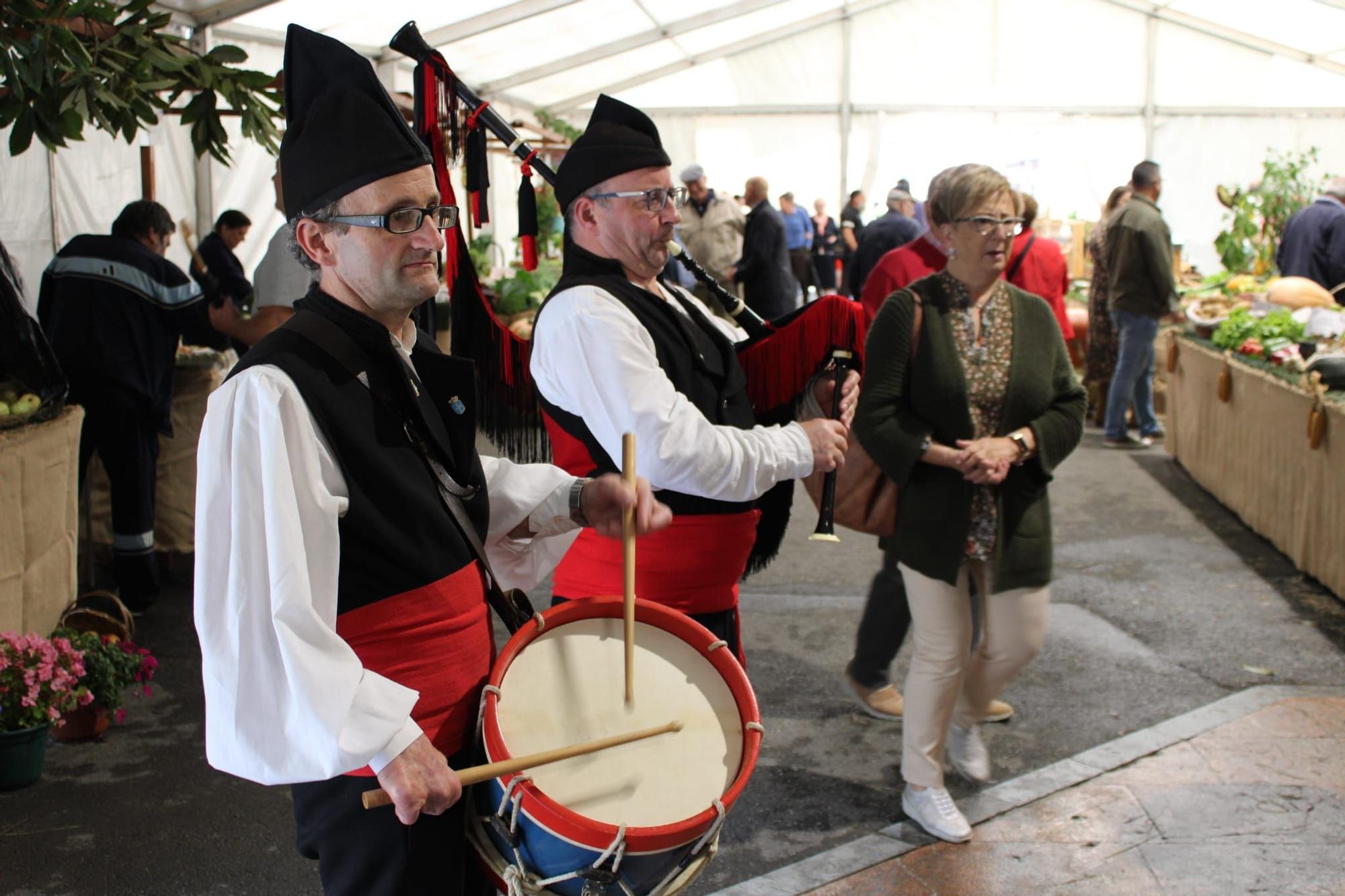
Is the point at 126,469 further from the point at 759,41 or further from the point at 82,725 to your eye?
the point at 759,41

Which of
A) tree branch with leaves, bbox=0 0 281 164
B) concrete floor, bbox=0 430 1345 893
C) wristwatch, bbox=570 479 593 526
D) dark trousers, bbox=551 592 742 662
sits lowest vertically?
concrete floor, bbox=0 430 1345 893

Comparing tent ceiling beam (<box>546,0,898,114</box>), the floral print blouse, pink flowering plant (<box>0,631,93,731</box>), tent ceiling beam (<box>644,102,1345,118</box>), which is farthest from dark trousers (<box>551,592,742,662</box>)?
tent ceiling beam (<box>644,102,1345,118</box>)

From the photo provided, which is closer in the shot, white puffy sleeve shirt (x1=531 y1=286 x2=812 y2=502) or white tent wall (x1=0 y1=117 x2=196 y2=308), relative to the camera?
white puffy sleeve shirt (x1=531 y1=286 x2=812 y2=502)

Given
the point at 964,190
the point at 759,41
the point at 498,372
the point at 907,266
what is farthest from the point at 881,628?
the point at 759,41

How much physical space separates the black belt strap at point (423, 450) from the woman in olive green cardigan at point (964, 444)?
5.17ft

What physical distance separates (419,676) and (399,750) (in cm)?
23

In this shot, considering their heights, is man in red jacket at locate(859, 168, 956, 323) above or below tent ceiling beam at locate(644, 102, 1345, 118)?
below

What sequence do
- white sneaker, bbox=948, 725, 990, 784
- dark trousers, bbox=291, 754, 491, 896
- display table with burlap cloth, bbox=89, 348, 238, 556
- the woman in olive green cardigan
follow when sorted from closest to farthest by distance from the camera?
dark trousers, bbox=291, 754, 491, 896, the woman in olive green cardigan, white sneaker, bbox=948, 725, 990, 784, display table with burlap cloth, bbox=89, 348, 238, 556

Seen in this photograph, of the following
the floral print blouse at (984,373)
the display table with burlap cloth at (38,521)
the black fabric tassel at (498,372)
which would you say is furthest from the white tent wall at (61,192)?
the floral print blouse at (984,373)

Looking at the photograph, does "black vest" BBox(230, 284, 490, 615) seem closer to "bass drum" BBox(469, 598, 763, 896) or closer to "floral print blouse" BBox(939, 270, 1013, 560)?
"bass drum" BBox(469, 598, 763, 896)

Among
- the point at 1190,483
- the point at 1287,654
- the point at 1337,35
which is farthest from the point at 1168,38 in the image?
the point at 1287,654

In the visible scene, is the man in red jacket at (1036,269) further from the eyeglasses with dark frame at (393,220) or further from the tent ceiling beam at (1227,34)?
the tent ceiling beam at (1227,34)

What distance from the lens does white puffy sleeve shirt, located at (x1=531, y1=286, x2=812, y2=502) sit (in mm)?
2350

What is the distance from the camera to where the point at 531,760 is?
163 cm
